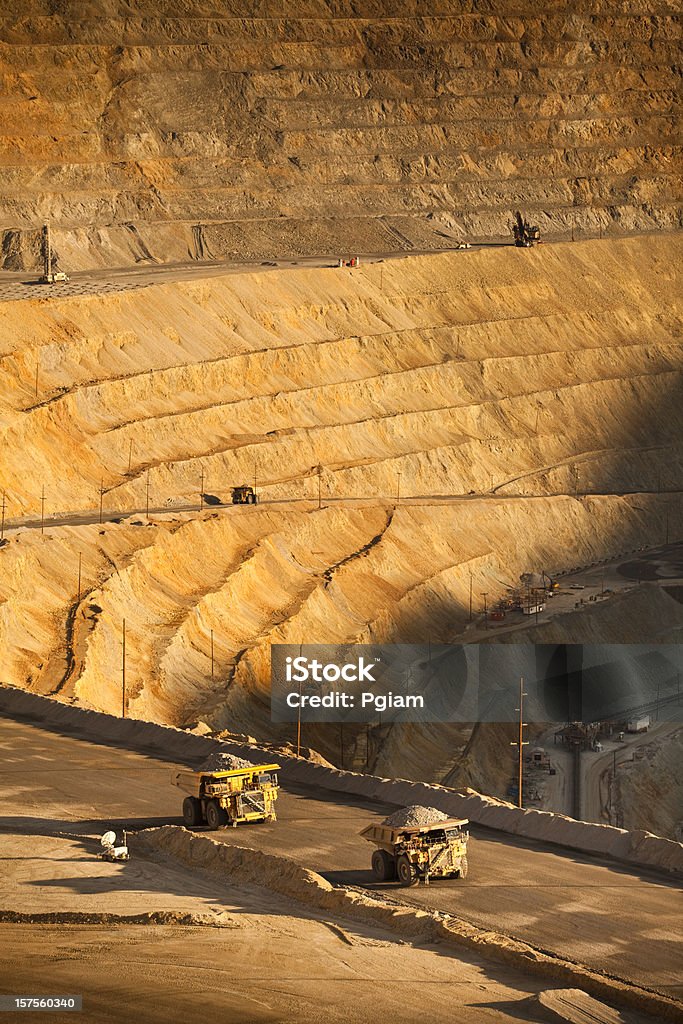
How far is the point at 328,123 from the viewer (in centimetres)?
13888

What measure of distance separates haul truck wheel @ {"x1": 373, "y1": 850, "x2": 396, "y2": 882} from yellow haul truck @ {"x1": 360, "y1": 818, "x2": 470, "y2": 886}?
186 mm

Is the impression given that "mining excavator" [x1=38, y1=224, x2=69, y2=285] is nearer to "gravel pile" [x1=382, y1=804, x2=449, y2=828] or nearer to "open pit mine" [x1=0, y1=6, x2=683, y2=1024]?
"open pit mine" [x1=0, y1=6, x2=683, y2=1024]

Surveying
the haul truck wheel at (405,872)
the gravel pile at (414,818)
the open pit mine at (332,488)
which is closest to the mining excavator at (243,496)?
the open pit mine at (332,488)

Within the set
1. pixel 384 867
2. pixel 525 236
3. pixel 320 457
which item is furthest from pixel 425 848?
pixel 525 236

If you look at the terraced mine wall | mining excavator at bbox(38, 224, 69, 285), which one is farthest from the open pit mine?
mining excavator at bbox(38, 224, 69, 285)

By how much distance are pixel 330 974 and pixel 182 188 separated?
106 m

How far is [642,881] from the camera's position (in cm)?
3612

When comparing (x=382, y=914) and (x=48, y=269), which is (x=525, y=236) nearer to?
(x=48, y=269)

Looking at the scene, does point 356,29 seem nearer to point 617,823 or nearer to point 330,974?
point 617,823

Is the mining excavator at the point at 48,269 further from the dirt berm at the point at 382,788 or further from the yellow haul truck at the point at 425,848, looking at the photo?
the yellow haul truck at the point at 425,848

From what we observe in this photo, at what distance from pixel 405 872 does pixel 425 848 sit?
2.12ft

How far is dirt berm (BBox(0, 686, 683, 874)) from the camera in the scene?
1505 inches

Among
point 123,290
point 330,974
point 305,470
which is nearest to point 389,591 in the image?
point 305,470

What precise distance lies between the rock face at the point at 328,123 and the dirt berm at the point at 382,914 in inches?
3405
